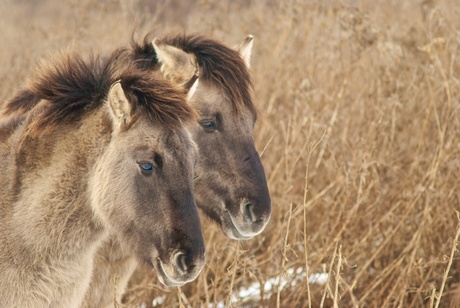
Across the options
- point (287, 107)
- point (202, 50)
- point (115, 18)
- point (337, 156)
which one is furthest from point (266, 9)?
point (202, 50)

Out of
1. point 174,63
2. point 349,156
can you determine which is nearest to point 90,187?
point 174,63

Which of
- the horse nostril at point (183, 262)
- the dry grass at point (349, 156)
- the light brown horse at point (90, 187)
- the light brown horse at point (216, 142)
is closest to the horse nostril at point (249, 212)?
the light brown horse at point (216, 142)

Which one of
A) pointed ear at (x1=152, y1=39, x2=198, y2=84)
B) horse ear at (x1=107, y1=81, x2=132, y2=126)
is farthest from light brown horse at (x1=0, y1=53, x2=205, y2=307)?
pointed ear at (x1=152, y1=39, x2=198, y2=84)

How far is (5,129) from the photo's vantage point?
339 cm

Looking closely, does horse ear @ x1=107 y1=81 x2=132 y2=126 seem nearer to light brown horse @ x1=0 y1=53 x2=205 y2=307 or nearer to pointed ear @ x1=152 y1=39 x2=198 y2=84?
light brown horse @ x1=0 y1=53 x2=205 y2=307

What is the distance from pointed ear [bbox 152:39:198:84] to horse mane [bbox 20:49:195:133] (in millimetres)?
783

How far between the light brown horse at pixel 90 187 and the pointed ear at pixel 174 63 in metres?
0.98

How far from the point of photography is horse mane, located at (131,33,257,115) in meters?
4.32

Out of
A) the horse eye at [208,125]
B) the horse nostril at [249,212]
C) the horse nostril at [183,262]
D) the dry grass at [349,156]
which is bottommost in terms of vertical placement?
the dry grass at [349,156]

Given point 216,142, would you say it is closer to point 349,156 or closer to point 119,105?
point 119,105

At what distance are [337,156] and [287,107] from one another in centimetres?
110

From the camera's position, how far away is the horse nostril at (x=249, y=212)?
159 inches

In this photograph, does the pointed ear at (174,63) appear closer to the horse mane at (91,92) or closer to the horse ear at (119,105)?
the horse mane at (91,92)

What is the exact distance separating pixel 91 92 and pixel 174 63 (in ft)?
3.43
